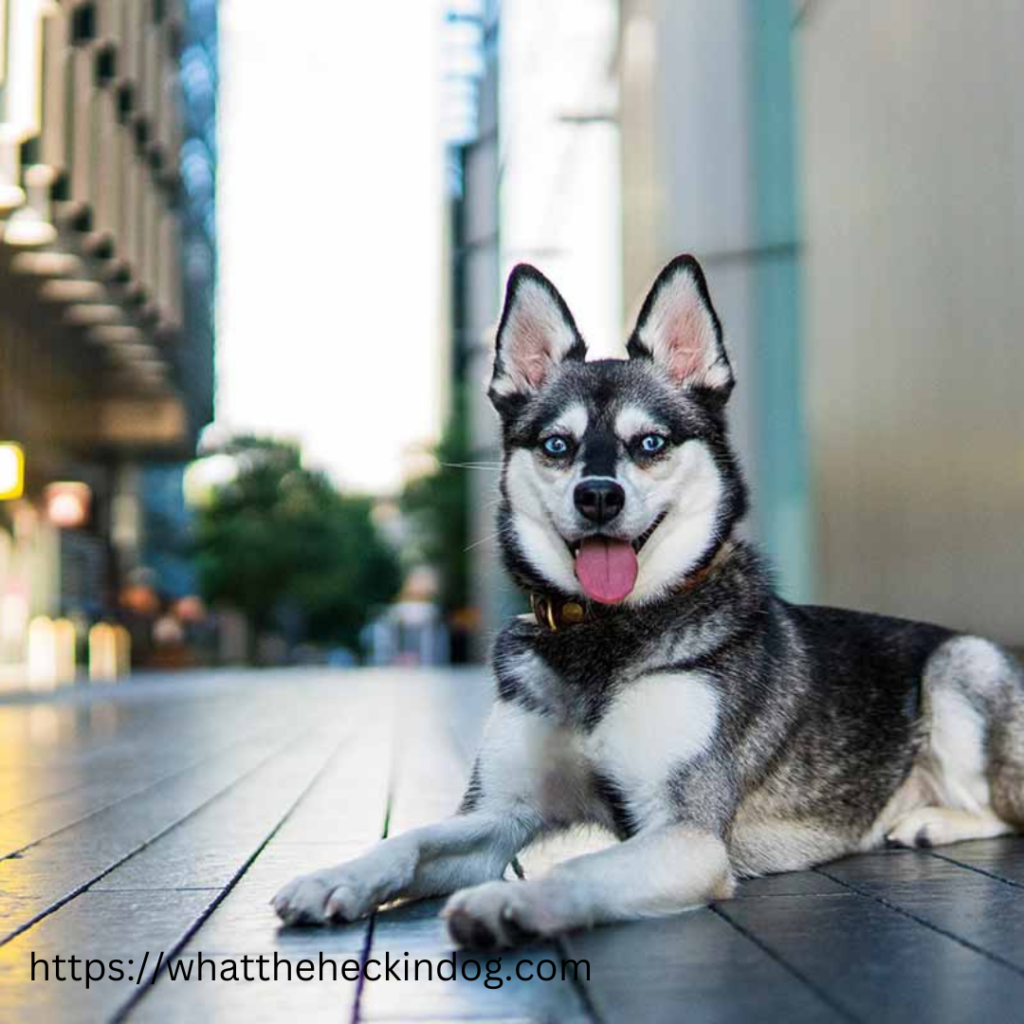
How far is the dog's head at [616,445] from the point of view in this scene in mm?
3719

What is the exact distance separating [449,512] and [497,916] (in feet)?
112

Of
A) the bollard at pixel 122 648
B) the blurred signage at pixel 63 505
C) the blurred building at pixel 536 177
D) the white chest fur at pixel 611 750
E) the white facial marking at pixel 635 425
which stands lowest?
the bollard at pixel 122 648

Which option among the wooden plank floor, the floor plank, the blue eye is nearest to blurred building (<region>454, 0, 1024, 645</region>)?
the blue eye

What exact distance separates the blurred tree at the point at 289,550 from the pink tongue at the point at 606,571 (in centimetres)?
4942

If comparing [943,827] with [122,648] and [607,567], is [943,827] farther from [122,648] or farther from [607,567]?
[122,648]

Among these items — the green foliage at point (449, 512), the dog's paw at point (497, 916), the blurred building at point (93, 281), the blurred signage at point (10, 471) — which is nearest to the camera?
the dog's paw at point (497, 916)

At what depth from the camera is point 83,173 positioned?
68.6 feet

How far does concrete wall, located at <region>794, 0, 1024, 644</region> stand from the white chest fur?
3792 mm

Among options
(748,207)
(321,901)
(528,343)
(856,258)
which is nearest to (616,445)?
(528,343)

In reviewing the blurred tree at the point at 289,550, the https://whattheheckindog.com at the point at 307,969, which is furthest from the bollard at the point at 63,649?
the https://whattheheckindog.com at the point at 307,969

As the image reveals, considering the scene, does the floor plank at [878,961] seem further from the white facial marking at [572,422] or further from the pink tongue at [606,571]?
the white facial marking at [572,422]

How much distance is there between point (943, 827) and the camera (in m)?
4.34

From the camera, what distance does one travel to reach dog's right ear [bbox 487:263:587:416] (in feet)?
13.6

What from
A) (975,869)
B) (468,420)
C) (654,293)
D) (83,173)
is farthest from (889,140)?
(468,420)
